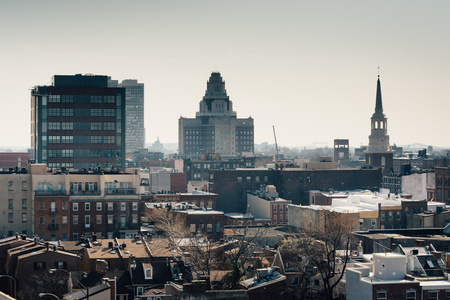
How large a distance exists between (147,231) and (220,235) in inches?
443

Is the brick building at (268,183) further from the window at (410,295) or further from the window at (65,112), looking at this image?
the window at (410,295)

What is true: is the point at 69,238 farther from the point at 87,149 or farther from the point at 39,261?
the point at 87,149

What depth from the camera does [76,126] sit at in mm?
Result: 192375

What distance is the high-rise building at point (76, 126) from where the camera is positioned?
19038 centimetres

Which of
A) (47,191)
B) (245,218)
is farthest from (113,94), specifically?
(47,191)

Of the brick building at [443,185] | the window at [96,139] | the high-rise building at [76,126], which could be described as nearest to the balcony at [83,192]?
the high-rise building at [76,126]

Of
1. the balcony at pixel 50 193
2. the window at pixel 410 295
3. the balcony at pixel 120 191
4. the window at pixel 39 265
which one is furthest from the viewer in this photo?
the balcony at pixel 120 191

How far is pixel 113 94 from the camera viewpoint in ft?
645

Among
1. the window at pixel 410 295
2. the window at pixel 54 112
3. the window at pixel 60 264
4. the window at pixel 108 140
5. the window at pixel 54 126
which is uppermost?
the window at pixel 54 112

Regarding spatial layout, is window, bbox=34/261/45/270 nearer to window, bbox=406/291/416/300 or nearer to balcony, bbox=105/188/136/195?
window, bbox=406/291/416/300

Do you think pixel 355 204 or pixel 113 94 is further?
pixel 113 94

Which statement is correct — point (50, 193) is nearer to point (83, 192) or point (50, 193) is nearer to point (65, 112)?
point (83, 192)

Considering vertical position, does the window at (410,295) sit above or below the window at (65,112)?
below

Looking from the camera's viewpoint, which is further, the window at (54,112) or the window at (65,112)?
the window at (65,112)
